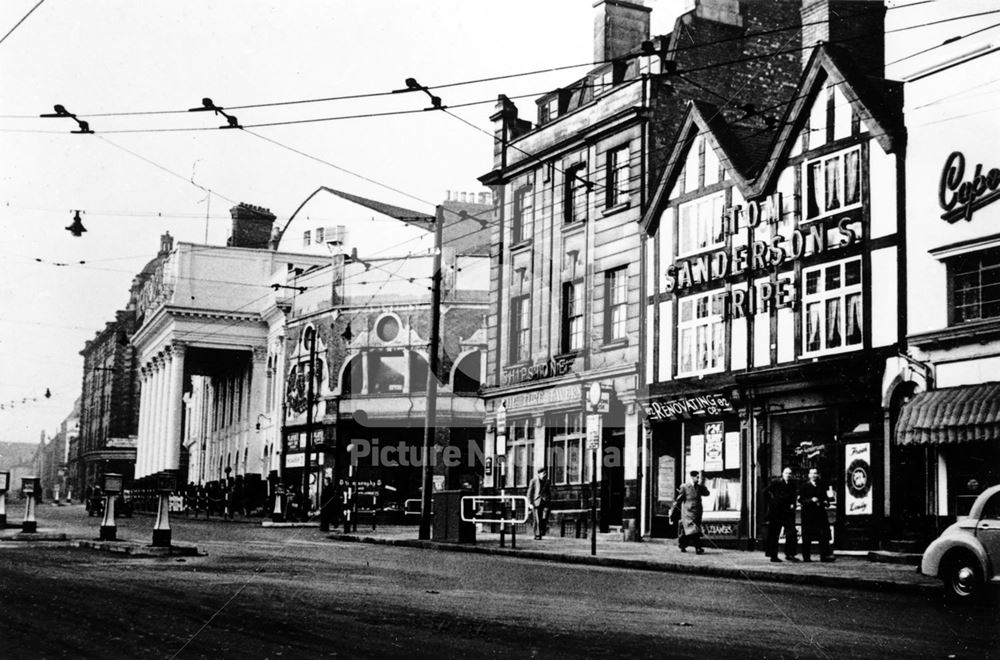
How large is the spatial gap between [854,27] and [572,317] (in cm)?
1120

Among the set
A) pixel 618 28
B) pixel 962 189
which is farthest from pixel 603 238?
pixel 962 189

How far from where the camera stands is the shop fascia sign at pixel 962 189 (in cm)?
2169

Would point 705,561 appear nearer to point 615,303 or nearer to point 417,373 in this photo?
point 615,303

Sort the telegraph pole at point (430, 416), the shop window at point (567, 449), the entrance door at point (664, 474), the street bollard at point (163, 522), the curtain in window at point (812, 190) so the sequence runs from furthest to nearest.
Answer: the shop window at point (567, 449) < the entrance door at point (664, 474) < the telegraph pole at point (430, 416) < the curtain in window at point (812, 190) < the street bollard at point (163, 522)

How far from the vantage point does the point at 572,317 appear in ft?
116

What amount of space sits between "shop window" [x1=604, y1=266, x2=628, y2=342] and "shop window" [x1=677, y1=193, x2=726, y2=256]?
2.83 meters

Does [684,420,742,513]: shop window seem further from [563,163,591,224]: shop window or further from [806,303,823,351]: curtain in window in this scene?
[563,163,591,224]: shop window

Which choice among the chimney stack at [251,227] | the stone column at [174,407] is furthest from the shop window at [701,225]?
the chimney stack at [251,227]

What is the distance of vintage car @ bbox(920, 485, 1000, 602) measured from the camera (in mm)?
15195

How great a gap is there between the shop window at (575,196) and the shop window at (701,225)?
15.6 ft

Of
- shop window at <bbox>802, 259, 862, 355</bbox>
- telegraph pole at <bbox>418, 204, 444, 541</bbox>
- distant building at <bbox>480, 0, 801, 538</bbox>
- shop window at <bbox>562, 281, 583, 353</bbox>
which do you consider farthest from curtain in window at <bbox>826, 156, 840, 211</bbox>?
shop window at <bbox>562, 281, 583, 353</bbox>

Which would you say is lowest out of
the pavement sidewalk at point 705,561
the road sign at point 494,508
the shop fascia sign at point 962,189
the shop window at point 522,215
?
the pavement sidewalk at point 705,561

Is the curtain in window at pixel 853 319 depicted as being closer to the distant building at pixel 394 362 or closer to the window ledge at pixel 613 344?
the window ledge at pixel 613 344

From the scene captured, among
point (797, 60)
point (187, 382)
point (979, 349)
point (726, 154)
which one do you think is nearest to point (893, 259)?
point (979, 349)
